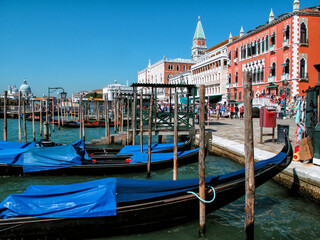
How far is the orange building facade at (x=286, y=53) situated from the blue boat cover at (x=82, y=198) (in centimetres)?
2007

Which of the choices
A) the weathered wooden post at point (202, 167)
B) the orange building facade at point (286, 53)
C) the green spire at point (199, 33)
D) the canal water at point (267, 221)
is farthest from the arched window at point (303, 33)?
the green spire at point (199, 33)

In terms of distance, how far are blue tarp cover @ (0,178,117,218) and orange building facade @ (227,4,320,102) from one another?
2051 cm

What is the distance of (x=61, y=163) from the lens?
7102mm

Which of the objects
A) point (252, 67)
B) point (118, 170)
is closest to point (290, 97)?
point (252, 67)

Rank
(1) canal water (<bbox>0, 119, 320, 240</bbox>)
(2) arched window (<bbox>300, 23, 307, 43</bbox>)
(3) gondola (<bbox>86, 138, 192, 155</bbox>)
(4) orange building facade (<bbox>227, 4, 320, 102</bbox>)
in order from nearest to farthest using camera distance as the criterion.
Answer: (1) canal water (<bbox>0, 119, 320, 240</bbox>)
(3) gondola (<bbox>86, 138, 192, 155</bbox>)
(4) orange building facade (<bbox>227, 4, 320, 102</bbox>)
(2) arched window (<bbox>300, 23, 307, 43</bbox>)

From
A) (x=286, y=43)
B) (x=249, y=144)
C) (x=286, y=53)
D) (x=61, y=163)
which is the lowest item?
(x=61, y=163)

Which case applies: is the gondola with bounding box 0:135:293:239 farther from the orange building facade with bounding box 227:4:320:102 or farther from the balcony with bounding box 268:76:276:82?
the balcony with bounding box 268:76:276:82

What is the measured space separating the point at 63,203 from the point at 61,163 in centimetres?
355

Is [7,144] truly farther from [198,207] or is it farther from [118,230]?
[198,207]

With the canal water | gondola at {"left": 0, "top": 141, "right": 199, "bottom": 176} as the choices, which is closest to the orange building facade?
gondola at {"left": 0, "top": 141, "right": 199, "bottom": 176}

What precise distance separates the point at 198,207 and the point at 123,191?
122 centimetres

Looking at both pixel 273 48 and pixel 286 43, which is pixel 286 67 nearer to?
pixel 286 43

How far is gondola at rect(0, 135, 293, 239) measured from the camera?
3.68 metres

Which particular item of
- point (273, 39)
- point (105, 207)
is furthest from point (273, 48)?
point (105, 207)
